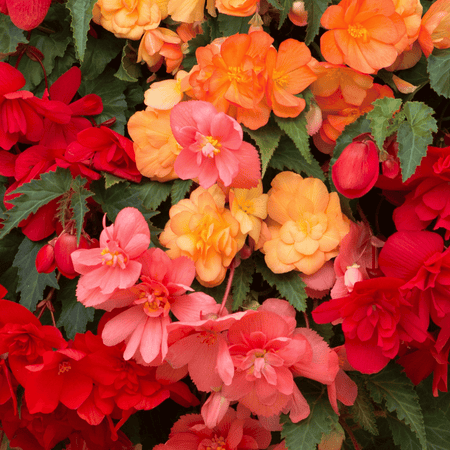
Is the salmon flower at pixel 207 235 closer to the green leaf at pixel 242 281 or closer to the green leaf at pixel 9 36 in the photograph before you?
the green leaf at pixel 242 281

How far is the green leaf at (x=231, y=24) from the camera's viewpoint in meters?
0.59

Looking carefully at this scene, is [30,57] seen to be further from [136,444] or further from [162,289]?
[136,444]

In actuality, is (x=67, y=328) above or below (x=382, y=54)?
below

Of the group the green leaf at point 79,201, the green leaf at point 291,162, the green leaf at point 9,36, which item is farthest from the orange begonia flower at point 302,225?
the green leaf at point 9,36

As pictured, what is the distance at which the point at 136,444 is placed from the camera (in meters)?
0.71

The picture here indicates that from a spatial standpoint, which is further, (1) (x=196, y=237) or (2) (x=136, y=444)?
(2) (x=136, y=444)

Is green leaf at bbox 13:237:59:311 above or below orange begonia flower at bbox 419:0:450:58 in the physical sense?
below

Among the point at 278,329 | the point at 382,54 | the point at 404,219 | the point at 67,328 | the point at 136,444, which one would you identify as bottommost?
the point at 136,444

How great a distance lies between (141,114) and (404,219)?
0.35m

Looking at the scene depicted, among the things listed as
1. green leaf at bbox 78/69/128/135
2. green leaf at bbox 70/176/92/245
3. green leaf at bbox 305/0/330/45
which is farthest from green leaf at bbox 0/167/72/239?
green leaf at bbox 305/0/330/45

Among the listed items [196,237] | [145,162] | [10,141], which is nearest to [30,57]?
[10,141]

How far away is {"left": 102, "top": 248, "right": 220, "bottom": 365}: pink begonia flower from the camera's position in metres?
0.53

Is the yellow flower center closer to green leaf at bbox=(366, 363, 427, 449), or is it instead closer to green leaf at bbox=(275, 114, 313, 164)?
green leaf at bbox=(275, 114, 313, 164)

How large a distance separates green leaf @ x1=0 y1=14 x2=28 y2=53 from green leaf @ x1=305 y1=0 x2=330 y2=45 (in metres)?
0.36
